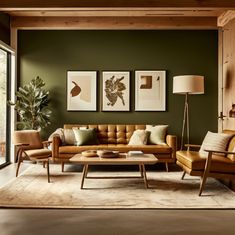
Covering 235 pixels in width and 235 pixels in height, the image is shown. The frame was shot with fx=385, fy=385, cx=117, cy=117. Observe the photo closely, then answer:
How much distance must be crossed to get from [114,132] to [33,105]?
5.43ft

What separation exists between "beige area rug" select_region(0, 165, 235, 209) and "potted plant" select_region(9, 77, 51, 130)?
1641 millimetres

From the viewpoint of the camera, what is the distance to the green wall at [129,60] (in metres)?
7.82

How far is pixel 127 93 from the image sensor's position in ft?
25.7

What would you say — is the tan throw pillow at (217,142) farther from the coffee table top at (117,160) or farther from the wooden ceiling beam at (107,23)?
the wooden ceiling beam at (107,23)

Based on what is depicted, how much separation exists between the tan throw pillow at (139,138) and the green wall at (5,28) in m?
3.03

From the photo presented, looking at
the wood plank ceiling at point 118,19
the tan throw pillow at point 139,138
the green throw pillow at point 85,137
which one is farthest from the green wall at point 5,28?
the tan throw pillow at point 139,138

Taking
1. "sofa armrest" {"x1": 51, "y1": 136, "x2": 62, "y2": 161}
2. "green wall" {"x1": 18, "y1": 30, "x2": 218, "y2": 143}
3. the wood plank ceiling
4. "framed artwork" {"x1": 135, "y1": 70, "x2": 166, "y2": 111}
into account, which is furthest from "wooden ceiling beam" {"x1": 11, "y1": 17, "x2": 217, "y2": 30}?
"sofa armrest" {"x1": 51, "y1": 136, "x2": 62, "y2": 161}

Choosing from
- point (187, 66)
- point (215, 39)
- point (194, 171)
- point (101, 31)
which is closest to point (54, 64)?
point (101, 31)

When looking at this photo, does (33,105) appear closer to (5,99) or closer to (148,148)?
(5,99)

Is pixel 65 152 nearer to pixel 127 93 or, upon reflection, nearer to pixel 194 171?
pixel 127 93

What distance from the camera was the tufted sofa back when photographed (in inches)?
290

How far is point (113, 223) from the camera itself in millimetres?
1535

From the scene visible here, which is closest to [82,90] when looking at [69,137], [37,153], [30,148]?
[69,137]

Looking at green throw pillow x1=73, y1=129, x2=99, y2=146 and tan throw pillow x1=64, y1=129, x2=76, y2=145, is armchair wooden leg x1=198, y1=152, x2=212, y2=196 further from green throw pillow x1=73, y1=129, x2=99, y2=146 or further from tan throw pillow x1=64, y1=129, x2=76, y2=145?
tan throw pillow x1=64, y1=129, x2=76, y2=145
